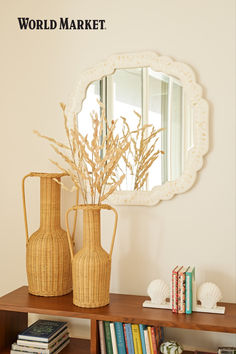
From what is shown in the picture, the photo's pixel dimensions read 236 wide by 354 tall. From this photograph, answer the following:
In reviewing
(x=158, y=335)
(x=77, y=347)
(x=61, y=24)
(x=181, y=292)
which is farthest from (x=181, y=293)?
(x=61, y=24)

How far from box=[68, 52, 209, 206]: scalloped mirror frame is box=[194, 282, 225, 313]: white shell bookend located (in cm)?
45

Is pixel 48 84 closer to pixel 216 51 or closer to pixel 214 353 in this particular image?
pixel 216 51

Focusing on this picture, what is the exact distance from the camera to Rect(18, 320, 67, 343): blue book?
6.98ft

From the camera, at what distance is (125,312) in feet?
6.52

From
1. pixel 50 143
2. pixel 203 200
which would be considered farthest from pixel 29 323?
pixel 203 200

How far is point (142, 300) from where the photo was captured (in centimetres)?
218

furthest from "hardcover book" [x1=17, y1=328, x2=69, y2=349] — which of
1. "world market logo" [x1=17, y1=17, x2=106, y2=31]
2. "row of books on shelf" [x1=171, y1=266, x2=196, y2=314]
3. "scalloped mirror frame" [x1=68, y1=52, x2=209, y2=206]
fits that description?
"world market logo" [x1=17, y1=17, x2=106, y2=31]

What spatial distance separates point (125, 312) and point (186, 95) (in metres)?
0.99

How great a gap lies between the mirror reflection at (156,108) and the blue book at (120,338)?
0.63 m

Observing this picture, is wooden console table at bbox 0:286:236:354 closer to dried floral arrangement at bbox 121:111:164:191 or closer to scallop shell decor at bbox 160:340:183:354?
scallop shell decor at bbox 160:340:183:354

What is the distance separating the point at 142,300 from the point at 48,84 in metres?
1.15

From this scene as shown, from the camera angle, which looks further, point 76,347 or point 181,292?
point 76,347

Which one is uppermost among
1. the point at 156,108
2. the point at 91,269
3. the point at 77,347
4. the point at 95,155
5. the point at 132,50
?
the point at 132,50

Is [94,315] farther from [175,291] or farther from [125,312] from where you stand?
[175,291]
